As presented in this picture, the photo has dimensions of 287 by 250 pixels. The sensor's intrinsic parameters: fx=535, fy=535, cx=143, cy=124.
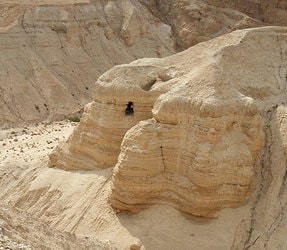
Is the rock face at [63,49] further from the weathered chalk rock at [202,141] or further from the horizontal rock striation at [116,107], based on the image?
the weathered chalk rock at [202,141]

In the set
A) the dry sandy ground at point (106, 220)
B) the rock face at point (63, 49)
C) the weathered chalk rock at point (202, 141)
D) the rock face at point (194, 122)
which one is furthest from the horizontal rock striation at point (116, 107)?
the rock face at point (63, 49)

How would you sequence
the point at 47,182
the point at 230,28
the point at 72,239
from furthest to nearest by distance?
the point at 230,28 → the point at 47,182 → the point at 72,239

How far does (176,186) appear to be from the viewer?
15.2m

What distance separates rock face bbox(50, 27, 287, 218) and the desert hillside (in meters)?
19.7

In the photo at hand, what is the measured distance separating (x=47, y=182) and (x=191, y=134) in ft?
21.4

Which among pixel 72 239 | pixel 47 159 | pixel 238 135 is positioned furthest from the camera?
pixel 47 159

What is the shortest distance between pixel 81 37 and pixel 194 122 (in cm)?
3052

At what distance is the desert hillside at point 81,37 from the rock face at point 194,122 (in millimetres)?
19651

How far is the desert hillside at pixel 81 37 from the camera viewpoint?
38.2m

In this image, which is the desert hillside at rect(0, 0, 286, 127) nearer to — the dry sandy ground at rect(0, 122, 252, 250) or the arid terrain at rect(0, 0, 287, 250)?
the arid terrain at rect(0, 0, 287, 250)

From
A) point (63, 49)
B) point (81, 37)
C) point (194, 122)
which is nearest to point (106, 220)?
point (194, 122)

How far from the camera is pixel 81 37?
4391 centimetres

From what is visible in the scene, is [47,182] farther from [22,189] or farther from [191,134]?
[191,134]

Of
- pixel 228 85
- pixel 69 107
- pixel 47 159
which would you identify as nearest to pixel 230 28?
pixel 69 107
